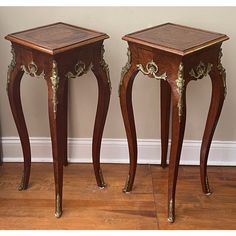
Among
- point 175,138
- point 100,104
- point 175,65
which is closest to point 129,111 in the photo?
point 100,104

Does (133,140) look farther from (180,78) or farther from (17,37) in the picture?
(17,37)

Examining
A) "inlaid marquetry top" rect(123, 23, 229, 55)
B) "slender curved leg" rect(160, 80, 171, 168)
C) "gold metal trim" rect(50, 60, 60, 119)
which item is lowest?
"slender curved leg" rect(160, 80, 171, 168)

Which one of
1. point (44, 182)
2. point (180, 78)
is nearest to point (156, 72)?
point (180, 78)

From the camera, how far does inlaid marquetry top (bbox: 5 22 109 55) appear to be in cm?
174

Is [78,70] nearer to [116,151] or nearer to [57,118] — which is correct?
[57,118]

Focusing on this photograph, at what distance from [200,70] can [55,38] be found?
0.63m

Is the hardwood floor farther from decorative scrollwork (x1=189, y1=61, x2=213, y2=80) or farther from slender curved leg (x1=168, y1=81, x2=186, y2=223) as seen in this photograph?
decorative scrollwork (x1=189, y1=61, x2=213, y2=80)

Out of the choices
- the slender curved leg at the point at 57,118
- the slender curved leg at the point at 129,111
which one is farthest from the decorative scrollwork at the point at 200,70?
the slender curved leg at the point at 57,118

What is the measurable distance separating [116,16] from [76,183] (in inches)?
34.7

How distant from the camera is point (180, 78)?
1717 millimetres

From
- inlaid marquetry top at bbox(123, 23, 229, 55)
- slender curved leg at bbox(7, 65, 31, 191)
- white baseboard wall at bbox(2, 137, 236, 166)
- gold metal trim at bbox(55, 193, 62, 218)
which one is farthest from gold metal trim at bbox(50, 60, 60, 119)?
white baseboard wall at bbox(2, 137, 236, 166)

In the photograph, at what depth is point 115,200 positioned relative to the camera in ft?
6.92

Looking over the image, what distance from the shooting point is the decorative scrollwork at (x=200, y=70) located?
1.76 metres

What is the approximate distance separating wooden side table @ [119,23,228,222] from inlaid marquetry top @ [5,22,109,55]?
189mm
